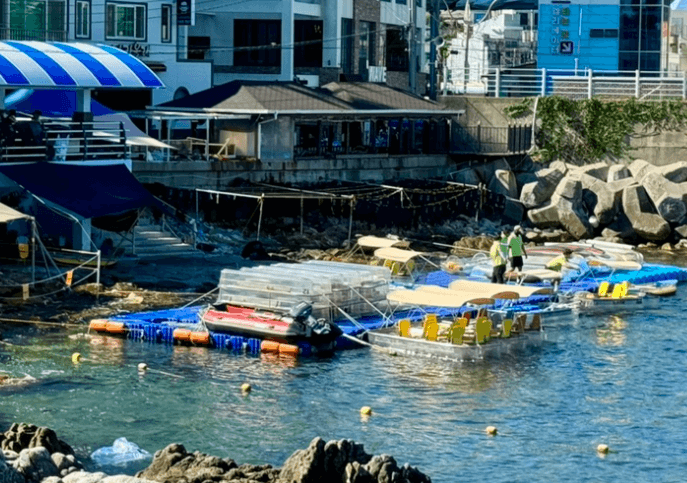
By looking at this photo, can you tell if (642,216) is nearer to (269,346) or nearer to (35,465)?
(269,346)

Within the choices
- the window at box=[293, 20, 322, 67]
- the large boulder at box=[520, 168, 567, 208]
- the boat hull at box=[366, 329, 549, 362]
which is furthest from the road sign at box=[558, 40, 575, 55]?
the boat hull at box=[366, 329, 549, 362]

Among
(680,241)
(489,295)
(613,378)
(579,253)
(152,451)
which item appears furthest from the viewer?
(680,241)

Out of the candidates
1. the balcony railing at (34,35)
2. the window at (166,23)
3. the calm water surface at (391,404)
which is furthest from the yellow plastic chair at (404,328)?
the window at (166,23)

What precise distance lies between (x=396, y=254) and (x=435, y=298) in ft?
35.4

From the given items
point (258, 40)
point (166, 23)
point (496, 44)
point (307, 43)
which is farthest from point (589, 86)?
point (496, 44)

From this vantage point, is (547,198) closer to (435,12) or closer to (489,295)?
(435,12)

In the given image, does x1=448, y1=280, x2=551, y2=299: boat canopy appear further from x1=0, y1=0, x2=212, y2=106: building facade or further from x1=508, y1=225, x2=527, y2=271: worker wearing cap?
x1=0, y1=0, x2=212, y2=106: building facade

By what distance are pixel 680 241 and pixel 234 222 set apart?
62.3 ft

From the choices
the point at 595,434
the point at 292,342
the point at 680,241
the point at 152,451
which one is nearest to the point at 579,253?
the point at 680,241

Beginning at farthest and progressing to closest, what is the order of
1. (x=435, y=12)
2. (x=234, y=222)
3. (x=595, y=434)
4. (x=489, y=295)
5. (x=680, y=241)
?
1. (x=435, y=12)
2. (x=680, y=241)
3. (x=234, y=222)
4. (x=489, y=295)
5. (x=595, y=434)

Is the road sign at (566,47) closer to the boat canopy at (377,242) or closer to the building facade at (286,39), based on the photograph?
the building facade at (286,39)

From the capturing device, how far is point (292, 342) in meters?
40.6

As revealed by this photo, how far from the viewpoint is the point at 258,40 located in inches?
3120

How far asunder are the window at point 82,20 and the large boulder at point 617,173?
936 inches
